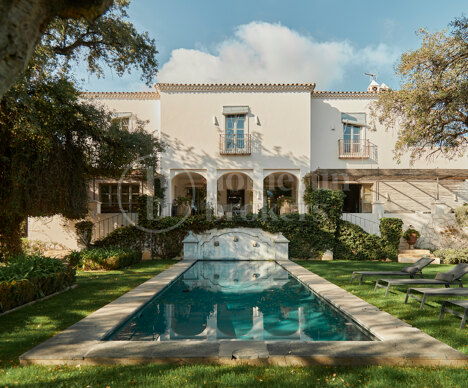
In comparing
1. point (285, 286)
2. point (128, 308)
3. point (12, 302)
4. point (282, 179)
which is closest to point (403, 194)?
point (282, 179)

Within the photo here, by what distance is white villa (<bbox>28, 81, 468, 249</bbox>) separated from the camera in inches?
698

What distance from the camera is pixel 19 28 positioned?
1726 millimetres

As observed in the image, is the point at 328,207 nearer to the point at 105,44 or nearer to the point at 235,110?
the point at 235,110

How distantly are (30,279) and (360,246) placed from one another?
12.9 meters

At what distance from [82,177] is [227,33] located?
1030cm

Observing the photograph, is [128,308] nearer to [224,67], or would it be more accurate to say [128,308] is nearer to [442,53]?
[442,53]

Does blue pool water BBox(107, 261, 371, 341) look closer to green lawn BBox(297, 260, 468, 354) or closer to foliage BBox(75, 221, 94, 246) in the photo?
green lawn BBox(297, 260, 468, 354)

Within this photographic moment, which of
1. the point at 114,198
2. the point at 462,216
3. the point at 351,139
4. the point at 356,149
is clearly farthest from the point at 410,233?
the point at 114,198

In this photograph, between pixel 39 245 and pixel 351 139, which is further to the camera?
pixel 351 139

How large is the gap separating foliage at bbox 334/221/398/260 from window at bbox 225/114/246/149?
705 cm

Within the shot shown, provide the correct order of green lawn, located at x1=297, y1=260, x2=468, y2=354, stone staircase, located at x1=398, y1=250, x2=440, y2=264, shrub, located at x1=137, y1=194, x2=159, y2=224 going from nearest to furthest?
green lawn, located at x1=297, y1=260, x2=468, y2=354, stone staircase, located at x1=398, y1=250, x2=440, y2=264, shrub, located at x1=137, y1=194, x2=159, y2=224

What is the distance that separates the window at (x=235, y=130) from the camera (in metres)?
18.0

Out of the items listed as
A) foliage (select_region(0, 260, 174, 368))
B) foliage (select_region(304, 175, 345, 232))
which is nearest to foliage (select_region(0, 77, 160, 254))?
foliage (select_region(0, 260, 174, 368))

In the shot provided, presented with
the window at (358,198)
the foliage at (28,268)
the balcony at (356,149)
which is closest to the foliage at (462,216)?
the window at (358,198)
